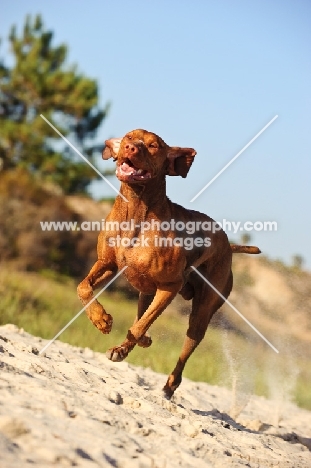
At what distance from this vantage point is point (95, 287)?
716 centimetres

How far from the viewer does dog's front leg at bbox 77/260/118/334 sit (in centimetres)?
678

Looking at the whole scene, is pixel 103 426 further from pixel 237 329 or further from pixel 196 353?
pixel 196 353

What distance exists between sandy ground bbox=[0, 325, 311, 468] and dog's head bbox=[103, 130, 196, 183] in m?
1.58

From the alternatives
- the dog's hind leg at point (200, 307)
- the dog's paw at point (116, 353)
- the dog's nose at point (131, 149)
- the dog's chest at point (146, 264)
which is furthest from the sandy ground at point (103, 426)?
the dog's nose at point (131, 149)

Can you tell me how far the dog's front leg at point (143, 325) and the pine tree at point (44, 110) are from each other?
23992 millimetres

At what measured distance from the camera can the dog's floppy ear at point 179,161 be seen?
7.09m

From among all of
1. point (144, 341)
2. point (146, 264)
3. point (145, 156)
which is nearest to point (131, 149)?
point (145, 156)

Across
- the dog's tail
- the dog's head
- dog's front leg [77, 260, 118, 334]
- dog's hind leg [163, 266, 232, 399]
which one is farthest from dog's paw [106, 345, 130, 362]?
the dog's tail

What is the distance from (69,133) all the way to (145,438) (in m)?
28.0

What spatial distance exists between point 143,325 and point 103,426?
2039 mm

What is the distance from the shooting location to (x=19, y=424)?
4.30 metres

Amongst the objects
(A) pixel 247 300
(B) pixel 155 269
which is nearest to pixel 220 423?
(B) pixel 155 269

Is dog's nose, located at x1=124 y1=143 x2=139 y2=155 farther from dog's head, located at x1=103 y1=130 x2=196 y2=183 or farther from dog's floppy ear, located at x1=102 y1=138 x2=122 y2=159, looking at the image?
dog's floppy ear, located at x1=102 y1=138 x2=122 y2=159

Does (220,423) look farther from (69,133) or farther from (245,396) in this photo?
(69,133)
